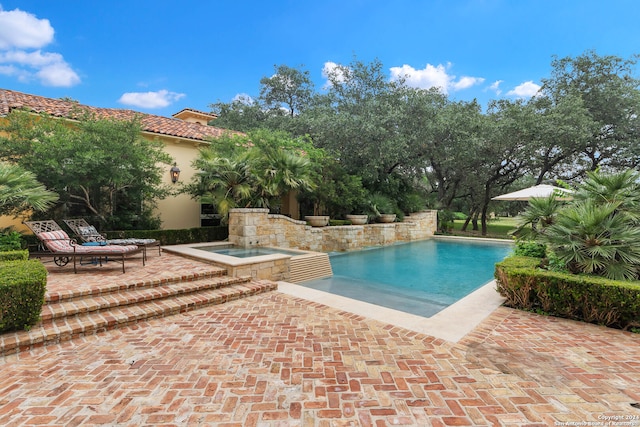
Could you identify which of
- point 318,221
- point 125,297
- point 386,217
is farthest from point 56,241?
point 386,217

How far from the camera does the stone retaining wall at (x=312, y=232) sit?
1091 centimetres

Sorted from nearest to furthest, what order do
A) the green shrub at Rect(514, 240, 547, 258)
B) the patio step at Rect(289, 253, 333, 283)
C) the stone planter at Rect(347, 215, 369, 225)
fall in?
the green shrub at Rect(514, 240, 547, 258)
the patio step at Rect(289, 253, 333, 283)
the stone planter at Rect(347, 215, 369, 225)

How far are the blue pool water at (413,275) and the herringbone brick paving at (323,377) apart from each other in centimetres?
220

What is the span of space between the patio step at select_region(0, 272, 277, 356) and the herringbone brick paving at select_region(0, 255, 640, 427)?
168mm

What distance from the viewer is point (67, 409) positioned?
254 cm

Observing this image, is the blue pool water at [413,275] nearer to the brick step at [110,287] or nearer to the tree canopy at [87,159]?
the brick step at [110,287]

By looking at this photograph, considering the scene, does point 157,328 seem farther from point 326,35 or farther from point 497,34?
point 497,34

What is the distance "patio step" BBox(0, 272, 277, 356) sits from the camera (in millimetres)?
3756

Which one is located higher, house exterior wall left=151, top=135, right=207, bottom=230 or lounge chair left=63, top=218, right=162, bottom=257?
house exterior wall left=151, top=135, right=207, bottom=230

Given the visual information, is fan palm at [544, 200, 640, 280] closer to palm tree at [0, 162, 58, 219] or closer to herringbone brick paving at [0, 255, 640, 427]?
herringbone brick paving at [0, 255, 640, 427]

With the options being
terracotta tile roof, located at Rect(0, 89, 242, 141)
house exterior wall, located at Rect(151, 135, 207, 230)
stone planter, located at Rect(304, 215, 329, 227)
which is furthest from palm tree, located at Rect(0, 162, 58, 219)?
stone planter, located at Rect(304, 215, 329, 227)

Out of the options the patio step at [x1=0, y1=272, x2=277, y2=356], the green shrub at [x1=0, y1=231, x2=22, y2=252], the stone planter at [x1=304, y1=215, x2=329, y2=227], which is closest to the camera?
the patio step at [x1=0, y1=272, x2=277, y2=356]

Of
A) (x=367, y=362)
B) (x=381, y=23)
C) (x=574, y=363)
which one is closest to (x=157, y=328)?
(x=367, y=362)

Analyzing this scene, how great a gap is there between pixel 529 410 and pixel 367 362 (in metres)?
1.49
